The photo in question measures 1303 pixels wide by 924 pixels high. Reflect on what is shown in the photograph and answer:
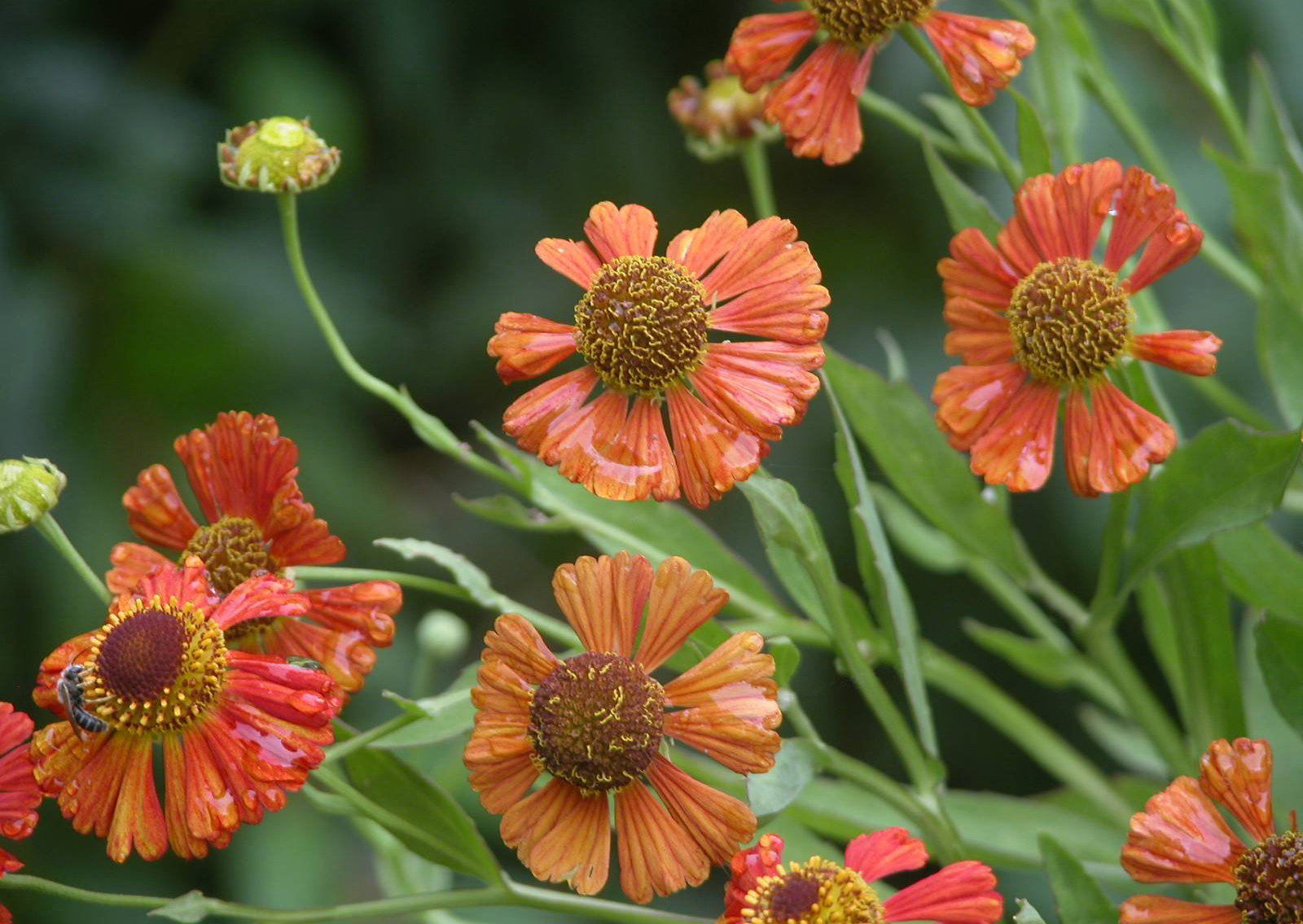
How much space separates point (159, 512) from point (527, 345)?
159mm

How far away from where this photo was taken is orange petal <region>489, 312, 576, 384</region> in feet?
1.57

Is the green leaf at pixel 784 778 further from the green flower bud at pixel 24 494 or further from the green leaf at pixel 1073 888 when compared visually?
the green flower bud at pixel 24 494

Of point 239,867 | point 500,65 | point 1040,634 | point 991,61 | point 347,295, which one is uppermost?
point 500,65

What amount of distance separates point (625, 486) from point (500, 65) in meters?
1.04

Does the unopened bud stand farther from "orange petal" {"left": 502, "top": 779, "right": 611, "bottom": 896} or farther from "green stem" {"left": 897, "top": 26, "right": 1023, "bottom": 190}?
"orange petal" {"left": 502, "top": 779, "right": 611, "bottom": 896}

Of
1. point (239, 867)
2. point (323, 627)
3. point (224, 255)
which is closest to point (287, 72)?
point (224, 255)

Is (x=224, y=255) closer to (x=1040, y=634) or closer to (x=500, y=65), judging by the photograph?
(x=500, y=65)

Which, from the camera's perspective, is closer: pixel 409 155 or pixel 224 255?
pixel 224 255

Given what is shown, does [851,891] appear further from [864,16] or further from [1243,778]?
[864,16]

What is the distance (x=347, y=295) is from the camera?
135 centimetres

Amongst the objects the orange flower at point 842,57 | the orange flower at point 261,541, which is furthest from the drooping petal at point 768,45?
the orange flower at point 261,541

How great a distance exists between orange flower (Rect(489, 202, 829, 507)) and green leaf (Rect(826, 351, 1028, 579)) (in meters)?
0.08

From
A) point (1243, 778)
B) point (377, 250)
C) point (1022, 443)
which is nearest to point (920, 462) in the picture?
point (1022, 443)

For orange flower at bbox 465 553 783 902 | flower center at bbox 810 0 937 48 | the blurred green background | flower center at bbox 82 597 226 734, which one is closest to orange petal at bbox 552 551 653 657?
orange flower at bbox 465 553 783 902
